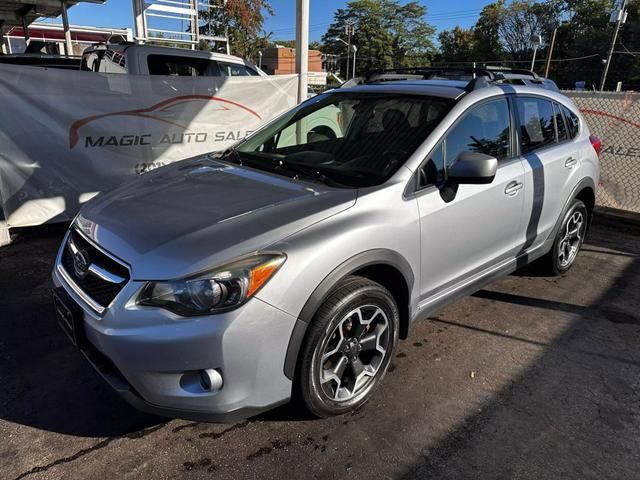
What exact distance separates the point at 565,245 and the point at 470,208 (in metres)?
1.99

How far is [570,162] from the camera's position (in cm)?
400

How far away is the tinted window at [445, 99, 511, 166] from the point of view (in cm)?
299

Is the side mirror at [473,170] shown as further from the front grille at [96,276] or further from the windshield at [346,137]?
the front grille at [96,276]

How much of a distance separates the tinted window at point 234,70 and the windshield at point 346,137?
494cm

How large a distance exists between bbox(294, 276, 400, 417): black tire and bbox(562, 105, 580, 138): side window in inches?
105

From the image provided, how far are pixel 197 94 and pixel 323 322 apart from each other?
5172 mm

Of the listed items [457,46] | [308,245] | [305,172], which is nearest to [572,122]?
[305,172]

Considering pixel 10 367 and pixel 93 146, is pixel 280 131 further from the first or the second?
pixel 93 146

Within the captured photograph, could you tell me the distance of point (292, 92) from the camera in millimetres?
7613

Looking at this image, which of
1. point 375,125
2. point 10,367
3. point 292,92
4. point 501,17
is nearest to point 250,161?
point 375,125

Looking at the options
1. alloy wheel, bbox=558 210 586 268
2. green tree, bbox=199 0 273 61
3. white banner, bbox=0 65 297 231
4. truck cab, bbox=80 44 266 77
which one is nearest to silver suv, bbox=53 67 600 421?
alloy wheel, bbox=558 210 586 268

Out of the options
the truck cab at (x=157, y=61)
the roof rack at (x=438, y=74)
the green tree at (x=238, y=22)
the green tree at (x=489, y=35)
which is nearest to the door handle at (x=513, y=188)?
the roof rack at (x=438, y=74)

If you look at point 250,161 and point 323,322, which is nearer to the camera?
point 323,322

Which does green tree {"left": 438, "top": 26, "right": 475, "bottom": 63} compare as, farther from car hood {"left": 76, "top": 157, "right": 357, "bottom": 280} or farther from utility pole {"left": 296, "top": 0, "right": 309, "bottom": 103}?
car hood {"left": 76, "top": 157, "right": 357, "bottom": 280}
